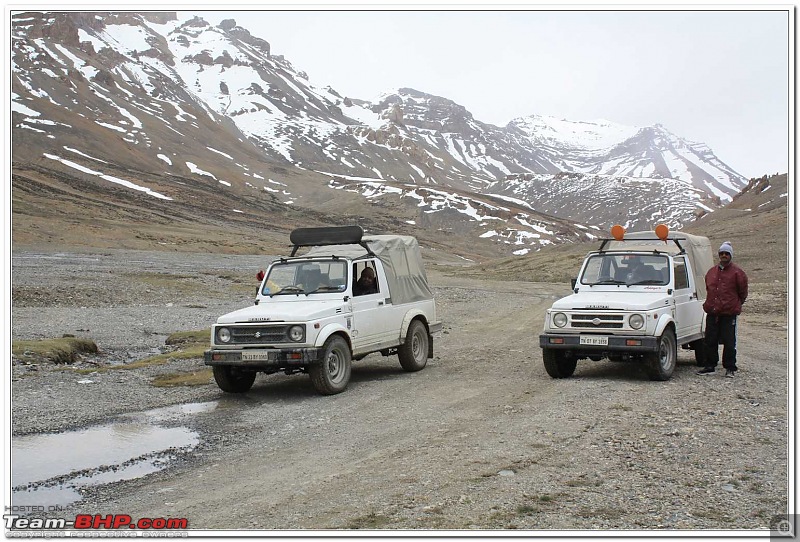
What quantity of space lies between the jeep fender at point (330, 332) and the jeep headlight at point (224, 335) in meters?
1.41

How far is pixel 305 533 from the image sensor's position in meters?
5.66

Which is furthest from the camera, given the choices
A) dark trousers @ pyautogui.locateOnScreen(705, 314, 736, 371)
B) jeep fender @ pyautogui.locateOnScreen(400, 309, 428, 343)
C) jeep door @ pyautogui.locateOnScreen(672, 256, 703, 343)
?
jeep fender @ pyautogui.locateOnScreen(400, 309, 428, 343)

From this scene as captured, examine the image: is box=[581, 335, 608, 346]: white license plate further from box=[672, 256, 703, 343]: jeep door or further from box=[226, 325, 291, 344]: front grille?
box=[226, 325, 291, 344]: front grille

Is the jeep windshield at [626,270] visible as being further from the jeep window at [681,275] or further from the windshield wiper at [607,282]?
A: the jeep window at [681,275]

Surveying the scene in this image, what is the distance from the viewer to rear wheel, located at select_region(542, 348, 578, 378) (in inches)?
520

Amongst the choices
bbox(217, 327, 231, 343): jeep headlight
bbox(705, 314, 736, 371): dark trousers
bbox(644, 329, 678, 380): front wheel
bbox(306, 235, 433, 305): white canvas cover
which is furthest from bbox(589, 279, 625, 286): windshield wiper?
bbox(217, 327, 231, 343): jeep headlight

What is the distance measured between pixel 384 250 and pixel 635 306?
4608 millimetres

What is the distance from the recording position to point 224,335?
12.3 meters

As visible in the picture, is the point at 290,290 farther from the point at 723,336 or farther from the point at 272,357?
the point at 723,336

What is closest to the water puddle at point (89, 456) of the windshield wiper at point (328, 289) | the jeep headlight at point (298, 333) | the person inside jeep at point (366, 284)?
the jeep headlight at point (298, 333)

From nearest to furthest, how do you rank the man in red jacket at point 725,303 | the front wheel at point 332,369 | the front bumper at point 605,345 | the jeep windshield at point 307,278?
the front wheel at point 332,369, the front bumper at point 605,345, the man in red jacket at point 725,303, the jeep windshield at point 307,278

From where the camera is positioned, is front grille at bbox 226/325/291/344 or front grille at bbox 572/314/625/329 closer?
front grille at bbox 226/325/291/344

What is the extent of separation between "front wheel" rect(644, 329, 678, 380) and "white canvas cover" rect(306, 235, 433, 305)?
454 cm

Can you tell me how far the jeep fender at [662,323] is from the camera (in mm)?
12455
